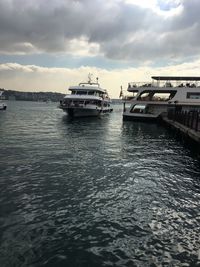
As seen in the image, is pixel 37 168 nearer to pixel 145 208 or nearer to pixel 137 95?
pixel 145 208

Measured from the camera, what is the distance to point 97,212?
9070mm

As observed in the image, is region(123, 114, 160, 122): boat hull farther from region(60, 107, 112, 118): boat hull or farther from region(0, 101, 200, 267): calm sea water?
region(0, 101, 200, 267): calm sea water

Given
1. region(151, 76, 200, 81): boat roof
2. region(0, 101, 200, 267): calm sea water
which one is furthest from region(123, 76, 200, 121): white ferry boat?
region(0, 101, 200, 267): calm sea water

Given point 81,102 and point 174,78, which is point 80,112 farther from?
point 174,78

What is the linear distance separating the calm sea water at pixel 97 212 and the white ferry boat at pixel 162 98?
30.8m

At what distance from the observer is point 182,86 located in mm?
46375

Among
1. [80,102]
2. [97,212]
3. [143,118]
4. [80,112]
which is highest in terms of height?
[80,102]

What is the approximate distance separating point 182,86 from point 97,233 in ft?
137

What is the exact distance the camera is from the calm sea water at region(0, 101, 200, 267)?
266 inches

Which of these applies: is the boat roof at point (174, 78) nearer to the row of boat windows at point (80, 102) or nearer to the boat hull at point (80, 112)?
the row of boat windows at point (80, 102)

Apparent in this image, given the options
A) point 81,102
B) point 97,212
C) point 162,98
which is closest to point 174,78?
point 162,98

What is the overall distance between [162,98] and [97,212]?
4097 cm

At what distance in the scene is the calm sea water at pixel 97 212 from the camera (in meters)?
6.75

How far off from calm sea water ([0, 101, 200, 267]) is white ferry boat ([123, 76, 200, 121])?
3080cm
